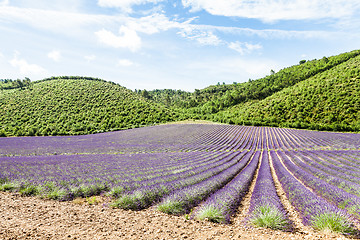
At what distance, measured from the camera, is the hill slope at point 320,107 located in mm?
44709

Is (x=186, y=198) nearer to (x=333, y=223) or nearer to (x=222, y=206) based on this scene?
(x=222, y=206)

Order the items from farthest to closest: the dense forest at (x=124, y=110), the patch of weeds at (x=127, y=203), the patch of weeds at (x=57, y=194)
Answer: the dense forest at (x=124, y=110), the patch of weeds at (x=57, y=194), the patch of weeds at (x=127, y=203)

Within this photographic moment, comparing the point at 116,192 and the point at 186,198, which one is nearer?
the point at 186,198

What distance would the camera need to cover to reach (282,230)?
11.5ft

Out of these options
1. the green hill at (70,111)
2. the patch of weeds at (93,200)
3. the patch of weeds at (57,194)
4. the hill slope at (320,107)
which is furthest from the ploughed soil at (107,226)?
Result: the hill slope at (320,107)

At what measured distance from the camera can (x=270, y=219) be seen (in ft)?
11.9

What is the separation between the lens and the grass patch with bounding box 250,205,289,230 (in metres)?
3.57

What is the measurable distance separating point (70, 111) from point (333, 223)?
64.4m

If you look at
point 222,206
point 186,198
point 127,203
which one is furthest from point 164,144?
point 222,206

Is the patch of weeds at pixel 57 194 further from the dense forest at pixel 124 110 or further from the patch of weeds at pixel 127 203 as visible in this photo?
the dense forest at pixel 124 110

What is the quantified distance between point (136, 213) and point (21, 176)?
19.8ft

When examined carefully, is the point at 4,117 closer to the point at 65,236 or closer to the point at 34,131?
the point at 34,131

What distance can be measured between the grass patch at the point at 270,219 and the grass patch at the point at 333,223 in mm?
546

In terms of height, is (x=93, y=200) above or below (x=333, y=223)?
below
